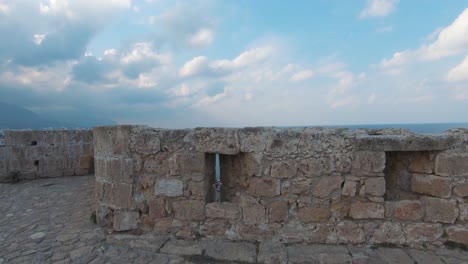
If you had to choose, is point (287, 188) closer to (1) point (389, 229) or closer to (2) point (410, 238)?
(1) point (389, 229)

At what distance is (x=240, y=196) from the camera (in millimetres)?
3715

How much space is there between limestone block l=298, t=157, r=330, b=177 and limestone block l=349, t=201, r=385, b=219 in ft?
1.80

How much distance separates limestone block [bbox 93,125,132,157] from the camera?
3.93 metres

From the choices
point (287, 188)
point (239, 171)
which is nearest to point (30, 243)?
point (239, 171)

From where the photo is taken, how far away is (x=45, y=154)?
26.4 feet

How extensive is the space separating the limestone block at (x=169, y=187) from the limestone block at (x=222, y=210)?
411 millimetres

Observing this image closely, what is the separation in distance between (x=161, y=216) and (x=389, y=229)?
2.77 m

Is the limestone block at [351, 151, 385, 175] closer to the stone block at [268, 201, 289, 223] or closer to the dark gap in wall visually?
the dark gap in wall

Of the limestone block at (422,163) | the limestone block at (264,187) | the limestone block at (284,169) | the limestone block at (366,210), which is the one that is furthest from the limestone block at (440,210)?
the limestone block at (264,187)

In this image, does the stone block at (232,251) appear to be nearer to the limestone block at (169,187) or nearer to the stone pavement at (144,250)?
the stone pavement at (144,250)

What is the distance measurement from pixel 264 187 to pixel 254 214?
35 centimetres

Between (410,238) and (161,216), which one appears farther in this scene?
(161,216)

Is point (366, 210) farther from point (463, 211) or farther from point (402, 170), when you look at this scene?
point (463, 211)

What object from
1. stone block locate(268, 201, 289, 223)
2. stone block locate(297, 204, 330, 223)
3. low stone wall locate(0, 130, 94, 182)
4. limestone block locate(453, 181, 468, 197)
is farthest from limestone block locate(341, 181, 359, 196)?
low stone wall locate(0, 130, 94, 182)
